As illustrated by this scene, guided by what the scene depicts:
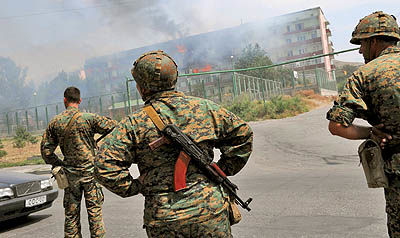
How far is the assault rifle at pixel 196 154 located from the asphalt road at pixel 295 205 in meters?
2.21

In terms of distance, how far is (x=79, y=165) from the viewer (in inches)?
168

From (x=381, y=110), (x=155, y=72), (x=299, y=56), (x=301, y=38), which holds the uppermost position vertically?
(x=301, y=38)

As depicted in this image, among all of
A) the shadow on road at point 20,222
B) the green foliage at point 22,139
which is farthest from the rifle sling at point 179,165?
the green foliage at point 22,139

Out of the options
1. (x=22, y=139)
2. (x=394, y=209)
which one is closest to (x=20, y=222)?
(x=394, y=209)

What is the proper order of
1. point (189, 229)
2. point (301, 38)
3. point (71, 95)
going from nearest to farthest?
point (189, 229) → point (71, 95) → point (301, 38)

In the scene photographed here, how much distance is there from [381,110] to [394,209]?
593 millimetres

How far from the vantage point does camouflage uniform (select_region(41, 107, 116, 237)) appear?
4.20 metres

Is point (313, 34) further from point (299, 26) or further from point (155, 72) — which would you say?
point (155, 72)

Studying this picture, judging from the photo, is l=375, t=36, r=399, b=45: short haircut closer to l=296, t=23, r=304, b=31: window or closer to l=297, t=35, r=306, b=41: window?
l=297, t=35, r=306, b=41: window

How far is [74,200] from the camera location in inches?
167

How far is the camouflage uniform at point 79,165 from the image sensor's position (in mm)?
4199

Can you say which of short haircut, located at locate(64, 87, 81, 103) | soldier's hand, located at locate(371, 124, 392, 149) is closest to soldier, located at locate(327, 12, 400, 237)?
soldier's hand, located at locate(371, 124, 392, 149)

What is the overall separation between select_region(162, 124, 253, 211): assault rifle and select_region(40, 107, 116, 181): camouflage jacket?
227 centimetres

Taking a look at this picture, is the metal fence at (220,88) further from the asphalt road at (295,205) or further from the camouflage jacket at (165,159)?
the camouflage jacket at (165,159)
